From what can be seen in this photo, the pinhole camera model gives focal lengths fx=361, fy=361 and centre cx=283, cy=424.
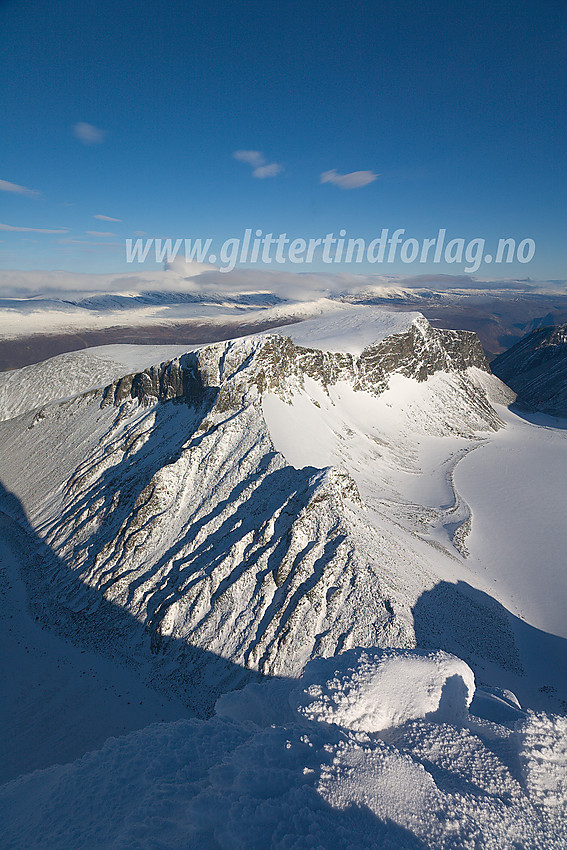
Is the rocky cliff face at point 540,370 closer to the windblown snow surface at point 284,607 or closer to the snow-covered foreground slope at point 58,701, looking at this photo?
the windblown snow surface at point 284,607

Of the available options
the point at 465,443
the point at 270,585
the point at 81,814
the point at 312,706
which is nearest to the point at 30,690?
the point at 270,585

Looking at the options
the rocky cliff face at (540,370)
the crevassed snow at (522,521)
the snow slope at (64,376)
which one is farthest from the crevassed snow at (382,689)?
the rocky cliff face at (540,370)

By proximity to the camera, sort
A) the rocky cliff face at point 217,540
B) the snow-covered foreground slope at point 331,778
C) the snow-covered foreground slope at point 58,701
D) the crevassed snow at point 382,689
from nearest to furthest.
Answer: the snow-covered foreground slope at point 331,778
the crevassed snow at point 382,689
the snow-covered foreground slope at point 58,701
the rocky cliff face at point 217,540

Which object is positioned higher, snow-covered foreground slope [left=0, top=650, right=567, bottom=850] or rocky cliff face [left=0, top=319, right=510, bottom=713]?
snow-covered foreground slope [left=0, top=650, right=567, bottom=850]

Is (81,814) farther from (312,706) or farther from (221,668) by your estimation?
(221,668)

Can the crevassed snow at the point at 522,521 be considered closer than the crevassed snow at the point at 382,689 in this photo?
No

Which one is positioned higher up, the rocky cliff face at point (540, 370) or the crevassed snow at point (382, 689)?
the rocky cliff face at point (540, 370)

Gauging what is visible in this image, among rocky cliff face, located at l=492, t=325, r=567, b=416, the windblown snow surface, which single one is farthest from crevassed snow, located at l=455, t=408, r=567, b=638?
rocky cliff face, located at l=492, t=325, r=567, b=416

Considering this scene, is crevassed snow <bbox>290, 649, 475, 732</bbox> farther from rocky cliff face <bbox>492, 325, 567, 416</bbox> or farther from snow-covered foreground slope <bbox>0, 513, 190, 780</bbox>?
rocky cliff face <bbox>492, 325, 567, 416</bbox>
